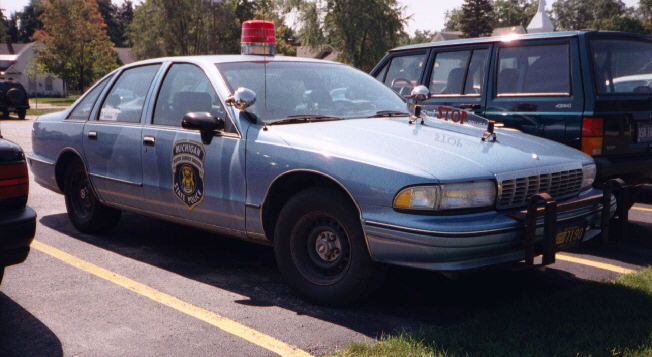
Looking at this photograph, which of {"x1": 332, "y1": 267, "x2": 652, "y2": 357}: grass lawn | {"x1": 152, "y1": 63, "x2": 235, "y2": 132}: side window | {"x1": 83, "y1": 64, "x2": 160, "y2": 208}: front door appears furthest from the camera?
{"x1": 83, "y1": 64, "x2": 160, "y2": 208}: front door

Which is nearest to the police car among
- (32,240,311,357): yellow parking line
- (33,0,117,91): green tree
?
(32,240,311,357): yellow parking line

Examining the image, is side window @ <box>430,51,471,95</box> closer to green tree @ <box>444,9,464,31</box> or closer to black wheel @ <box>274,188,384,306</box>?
black wheel @ <box>274,188,384,306</box>

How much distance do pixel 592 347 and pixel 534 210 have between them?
31.6 inches

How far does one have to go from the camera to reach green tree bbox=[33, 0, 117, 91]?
5016 centimetres

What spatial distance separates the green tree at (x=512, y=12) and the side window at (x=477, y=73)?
111928 mm

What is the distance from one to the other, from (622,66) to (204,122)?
12.7ft

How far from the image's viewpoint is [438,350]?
3592 mm

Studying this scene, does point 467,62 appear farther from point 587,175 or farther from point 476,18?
point 476,18

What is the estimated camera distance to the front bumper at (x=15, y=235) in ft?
12.2

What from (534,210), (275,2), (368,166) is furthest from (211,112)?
(275,2)

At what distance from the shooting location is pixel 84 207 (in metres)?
6.55

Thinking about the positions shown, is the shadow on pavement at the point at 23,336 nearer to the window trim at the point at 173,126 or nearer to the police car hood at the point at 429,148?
the window trim at the point at 173,126

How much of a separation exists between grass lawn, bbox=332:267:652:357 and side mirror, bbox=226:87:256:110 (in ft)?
5.99

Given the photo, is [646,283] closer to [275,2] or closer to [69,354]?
[69,354]
